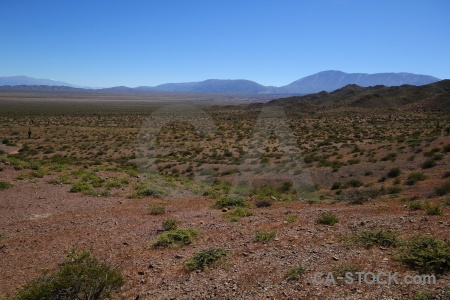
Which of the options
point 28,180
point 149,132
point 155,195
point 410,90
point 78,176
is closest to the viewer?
point 155,195

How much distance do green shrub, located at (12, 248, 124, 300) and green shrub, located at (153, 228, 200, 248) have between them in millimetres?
1994

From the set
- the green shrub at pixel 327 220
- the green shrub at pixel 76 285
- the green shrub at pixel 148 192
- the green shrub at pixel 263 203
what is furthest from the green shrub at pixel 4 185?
the green shrub at pixel 327 220

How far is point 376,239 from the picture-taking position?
6.66 metres

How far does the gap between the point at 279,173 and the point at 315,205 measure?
8.89m

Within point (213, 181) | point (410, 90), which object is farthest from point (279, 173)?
point (410, 90)

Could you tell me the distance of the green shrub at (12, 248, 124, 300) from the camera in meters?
5.08

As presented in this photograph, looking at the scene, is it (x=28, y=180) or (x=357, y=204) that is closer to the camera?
(x=357, y=204)

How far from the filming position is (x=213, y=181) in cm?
1989

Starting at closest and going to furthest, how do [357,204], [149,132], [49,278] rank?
[49,278] → [357,204] → [149,132]

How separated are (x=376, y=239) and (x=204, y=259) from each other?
3.60 metres

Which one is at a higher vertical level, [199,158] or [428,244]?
[428,244]

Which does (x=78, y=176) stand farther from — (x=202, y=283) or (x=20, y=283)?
(x=202, y=283)

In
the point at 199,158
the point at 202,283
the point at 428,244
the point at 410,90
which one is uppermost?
the point at 410,90

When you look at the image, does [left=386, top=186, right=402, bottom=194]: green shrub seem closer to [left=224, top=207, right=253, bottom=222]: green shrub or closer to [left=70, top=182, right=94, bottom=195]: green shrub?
[left=224, top=207, right=253, bottom=222]: green shrub
